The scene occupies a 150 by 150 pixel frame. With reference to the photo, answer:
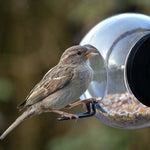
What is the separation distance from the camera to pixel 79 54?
2828 mm

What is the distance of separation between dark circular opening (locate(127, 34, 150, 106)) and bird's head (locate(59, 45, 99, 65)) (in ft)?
0.98

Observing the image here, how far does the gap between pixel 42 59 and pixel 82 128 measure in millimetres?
1238

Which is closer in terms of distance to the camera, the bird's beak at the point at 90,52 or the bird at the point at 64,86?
the bird at the point at 64,86

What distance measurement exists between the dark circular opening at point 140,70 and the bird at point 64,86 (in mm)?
299

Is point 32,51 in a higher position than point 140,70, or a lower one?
higher

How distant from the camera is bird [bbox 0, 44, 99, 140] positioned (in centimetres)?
268

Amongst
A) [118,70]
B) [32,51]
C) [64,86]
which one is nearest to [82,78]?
[64,86]

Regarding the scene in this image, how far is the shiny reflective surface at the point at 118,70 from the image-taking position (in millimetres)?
2842

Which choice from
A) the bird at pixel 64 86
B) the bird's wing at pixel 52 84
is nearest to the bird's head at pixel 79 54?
the bird at pixel 64 86

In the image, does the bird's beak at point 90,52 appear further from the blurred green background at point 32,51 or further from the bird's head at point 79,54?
the blurred green background at point 32,51

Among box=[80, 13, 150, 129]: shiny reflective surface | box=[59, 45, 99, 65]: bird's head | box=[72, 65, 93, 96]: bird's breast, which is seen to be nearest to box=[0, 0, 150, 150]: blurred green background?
box=[80, 13, 150, 129]: shiny reflective surface

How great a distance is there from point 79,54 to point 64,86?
11.2 inches

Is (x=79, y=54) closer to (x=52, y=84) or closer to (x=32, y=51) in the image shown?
(x=52, y=84)

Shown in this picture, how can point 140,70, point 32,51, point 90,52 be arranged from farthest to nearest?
point 32,51 < point 90,52 < point 140,70
